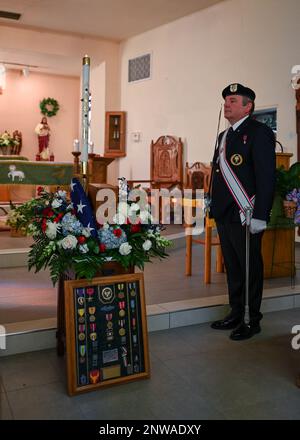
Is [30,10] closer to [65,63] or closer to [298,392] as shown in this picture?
[65,63]

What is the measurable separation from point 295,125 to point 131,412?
18.2 ft

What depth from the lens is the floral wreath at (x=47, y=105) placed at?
38.5 ft

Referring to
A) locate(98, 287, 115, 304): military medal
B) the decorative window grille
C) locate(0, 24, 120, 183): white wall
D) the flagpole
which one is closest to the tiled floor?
locate(98, 287, 115, 304): military medal

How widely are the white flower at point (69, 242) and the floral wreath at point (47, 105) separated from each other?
10.3 metres

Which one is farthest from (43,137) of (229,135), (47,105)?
(229,135)

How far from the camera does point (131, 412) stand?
1.97 meters

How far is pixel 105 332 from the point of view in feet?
7.30

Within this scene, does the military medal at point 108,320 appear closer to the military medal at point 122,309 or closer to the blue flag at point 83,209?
the military medal at point 122,309

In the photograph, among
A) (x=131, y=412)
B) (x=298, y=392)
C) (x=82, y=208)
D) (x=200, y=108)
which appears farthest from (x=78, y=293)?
(x=200, y=108)

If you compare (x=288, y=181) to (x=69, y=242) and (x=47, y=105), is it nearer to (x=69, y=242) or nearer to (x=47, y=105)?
(x=69, y=242)

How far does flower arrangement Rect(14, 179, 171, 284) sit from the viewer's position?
2.18 meters

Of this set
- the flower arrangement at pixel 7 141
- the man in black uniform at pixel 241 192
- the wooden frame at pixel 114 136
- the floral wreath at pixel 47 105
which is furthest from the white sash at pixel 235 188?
the floral wreath at pixel 47 105

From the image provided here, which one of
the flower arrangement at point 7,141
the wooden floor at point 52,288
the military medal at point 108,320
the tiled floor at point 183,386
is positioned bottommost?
the tiled floor at point 183,386

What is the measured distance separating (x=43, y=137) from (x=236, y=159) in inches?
371
